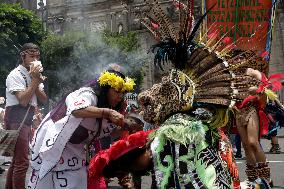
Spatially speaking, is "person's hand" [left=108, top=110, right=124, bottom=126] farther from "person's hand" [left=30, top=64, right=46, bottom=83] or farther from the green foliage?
the green foliage

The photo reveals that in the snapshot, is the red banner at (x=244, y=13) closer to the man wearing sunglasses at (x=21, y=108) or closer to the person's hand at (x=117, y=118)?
the man wearing sunglasses at (x=21, y=108)

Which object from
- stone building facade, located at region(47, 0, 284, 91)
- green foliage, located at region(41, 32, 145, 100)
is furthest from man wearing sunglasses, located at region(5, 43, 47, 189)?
stone building facade, located at region(47, 0, 284, 91)

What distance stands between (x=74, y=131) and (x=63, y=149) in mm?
156

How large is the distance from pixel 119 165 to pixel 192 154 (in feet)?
1.57

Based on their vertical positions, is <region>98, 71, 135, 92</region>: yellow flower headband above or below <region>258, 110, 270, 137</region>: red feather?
above

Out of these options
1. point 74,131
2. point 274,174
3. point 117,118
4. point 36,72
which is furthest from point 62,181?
point 274,174

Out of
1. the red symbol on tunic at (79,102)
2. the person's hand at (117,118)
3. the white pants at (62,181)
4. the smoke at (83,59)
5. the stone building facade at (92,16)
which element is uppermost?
the stone building facade at (92,16)

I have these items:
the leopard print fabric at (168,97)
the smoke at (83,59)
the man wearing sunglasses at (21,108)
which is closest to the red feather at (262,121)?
the man wearing sunglasses at (21,108)

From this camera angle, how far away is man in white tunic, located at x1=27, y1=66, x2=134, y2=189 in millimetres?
3803

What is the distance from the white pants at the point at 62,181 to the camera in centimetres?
399

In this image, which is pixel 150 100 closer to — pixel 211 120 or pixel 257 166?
pixel 211 120

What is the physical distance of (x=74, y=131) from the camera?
153 inches

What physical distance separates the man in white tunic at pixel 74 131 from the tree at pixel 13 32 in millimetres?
27542

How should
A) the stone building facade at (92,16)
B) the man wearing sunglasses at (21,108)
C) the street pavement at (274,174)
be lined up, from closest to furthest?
the man wearing sunglasses at (21,108), the street pavement at (274,174), the stone building facade at (92,16)
